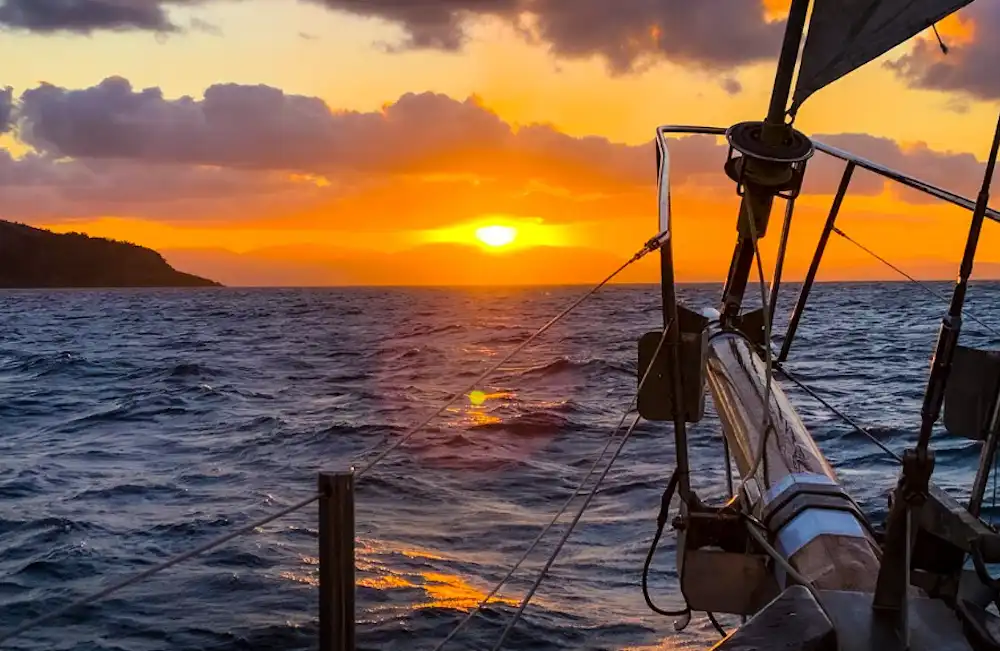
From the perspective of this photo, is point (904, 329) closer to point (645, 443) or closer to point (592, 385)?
point (592, 385)

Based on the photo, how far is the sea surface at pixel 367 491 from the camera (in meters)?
8.52

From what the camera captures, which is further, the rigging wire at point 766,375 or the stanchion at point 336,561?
the rigging wire at point 766,375

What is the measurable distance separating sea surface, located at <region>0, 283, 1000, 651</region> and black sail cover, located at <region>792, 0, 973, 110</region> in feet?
9.67

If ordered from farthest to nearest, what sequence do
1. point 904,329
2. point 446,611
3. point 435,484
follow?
point 904,329
point 435,484
point 446,611

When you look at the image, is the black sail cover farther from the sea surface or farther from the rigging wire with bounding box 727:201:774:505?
the sea surface

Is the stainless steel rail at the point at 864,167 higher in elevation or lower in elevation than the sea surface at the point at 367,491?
higher

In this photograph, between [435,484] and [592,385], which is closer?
Result: [435,484]

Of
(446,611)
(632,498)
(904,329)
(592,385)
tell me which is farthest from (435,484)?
(904,329)

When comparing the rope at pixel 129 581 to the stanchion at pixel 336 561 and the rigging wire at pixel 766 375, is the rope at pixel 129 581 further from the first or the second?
the rigging wire at pixel 766 375

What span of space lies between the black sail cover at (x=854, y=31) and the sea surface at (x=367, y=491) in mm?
2947

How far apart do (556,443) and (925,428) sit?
14.6 metres

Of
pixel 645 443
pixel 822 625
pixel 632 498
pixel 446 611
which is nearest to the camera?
pixel 822 625

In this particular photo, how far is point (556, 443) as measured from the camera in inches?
688

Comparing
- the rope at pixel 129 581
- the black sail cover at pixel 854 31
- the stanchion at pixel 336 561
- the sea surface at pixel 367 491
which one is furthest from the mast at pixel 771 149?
the rope at pixel 129 581
